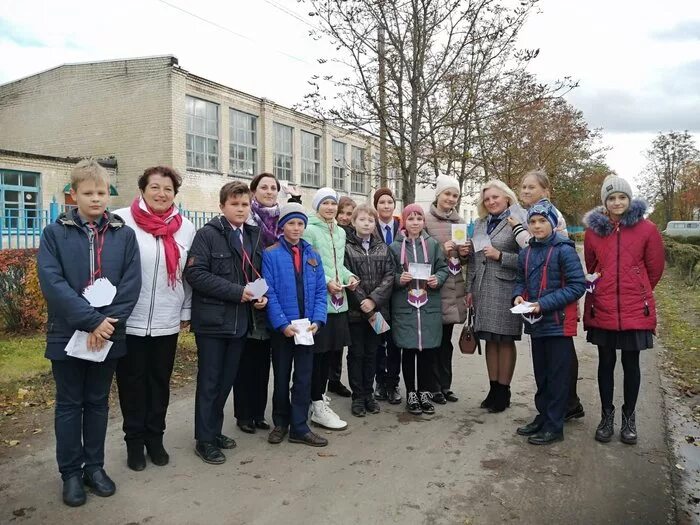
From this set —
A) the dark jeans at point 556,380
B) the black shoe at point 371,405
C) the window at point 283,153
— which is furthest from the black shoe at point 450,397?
the window at point 283,153

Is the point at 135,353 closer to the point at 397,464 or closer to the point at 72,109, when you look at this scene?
the point at 397,464

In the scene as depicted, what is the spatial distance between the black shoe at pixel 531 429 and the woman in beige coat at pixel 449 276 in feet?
3.08

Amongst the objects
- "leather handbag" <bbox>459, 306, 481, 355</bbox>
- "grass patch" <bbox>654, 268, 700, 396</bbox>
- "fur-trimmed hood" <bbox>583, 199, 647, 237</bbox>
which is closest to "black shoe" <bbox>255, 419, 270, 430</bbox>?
"leather handbag" <bbox>459, 306, 481, 355</bbox>

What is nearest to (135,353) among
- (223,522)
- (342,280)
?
(223,522)

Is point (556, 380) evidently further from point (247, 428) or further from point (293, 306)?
point (247, 428)

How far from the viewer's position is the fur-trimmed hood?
14.4ft

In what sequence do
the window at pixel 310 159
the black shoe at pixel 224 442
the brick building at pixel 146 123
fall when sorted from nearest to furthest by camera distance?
the black shoe at pixel 224 442, the brick building at pixel 146 123, the window at pixel 310 159

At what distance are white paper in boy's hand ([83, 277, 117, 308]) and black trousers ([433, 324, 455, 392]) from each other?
297cm

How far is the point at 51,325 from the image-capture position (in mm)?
3383

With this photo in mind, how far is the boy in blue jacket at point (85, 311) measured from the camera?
3311 mm

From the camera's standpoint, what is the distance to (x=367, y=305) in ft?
16.1

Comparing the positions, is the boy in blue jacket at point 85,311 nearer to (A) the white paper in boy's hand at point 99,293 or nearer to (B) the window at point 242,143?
(A) the white paper in boy's hand at point 99,293

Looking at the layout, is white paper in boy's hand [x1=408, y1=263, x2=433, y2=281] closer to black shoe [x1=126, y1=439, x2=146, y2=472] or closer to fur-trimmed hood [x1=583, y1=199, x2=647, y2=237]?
fur-trimmed hood [x1=583, y1=199, x2=647, y2=237]

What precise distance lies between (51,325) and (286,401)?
6.18ft
